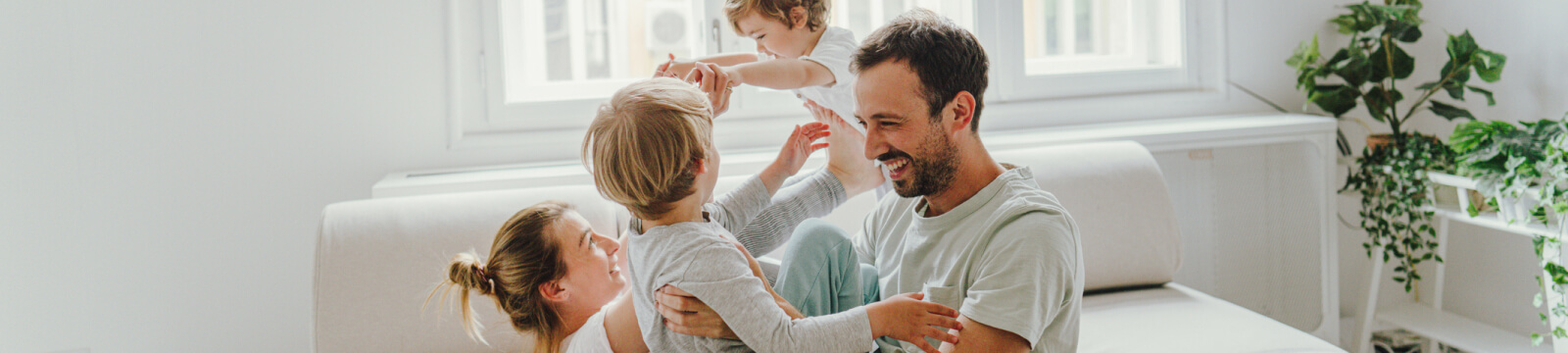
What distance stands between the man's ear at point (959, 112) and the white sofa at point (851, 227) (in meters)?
0.75

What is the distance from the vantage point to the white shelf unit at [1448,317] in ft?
7.42

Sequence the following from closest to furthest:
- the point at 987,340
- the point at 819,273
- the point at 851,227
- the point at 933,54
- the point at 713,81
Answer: the point at 987,340, the point at 933,54, the point at 819,273, the point at 713,81, the point at 851,227

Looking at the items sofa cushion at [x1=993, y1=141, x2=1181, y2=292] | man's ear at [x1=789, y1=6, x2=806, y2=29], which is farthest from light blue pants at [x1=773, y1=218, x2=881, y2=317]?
sofa cushion at [x1=993, y1=141, x2=1181, y2=292]

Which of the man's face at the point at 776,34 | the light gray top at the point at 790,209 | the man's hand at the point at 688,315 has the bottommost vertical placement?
the man's hand at the point at 688,315

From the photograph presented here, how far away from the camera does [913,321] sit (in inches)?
48.2

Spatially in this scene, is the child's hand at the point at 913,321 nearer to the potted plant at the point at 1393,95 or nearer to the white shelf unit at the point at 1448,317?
the white shelf unit at the point at 1448,317

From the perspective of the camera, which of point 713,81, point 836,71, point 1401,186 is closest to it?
point 713,81

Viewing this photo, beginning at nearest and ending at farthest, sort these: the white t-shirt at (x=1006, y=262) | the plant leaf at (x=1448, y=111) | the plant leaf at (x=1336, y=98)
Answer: the white t-shirt at (x=1006, y=262) < the plant leaf at (x=1448, y=111) < the plant leaf at (x=1336, y=98)

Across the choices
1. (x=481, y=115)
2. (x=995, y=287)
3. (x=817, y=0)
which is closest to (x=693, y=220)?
(x=995, y=287)

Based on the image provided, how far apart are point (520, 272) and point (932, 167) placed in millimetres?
659

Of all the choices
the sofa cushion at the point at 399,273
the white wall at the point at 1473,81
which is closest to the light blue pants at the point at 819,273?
the sofa cushion at the point at 399,273

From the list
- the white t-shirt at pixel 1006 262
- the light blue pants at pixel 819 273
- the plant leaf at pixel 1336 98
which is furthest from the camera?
the plant leaf at pixel 1336 98

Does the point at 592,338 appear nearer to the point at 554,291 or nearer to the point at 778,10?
the point at 554,291

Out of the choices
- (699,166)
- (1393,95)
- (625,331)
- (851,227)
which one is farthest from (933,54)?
(1393,95)
